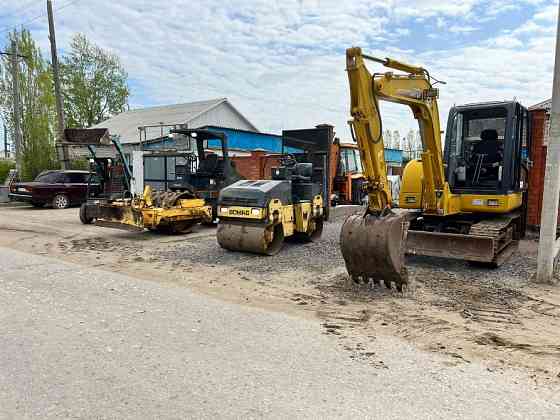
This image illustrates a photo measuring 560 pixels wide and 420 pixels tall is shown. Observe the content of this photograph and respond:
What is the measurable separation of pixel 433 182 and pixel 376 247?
2381mm

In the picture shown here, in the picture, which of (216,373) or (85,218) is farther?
(85,218)

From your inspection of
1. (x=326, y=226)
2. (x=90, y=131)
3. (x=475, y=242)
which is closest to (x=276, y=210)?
(x=475, y=242)

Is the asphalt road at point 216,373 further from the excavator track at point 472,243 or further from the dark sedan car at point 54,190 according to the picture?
the dark sedan car at point 54,190

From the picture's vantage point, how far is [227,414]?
10.0 ft

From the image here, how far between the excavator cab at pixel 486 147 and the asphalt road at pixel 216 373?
15.1 ft

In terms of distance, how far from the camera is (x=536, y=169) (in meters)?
10.6

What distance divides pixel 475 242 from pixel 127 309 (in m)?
5.13

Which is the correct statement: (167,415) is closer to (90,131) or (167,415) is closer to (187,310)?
(187,310)

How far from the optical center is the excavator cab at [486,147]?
25.6 feet

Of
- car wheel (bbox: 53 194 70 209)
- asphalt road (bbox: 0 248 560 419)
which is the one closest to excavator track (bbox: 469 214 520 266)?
asphalt road (bbox: 0 248 560 419)

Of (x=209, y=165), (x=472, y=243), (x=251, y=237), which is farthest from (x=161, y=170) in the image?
(x=472, y=243)

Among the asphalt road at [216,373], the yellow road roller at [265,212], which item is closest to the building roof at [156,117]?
the yellow road roller at [265,212]

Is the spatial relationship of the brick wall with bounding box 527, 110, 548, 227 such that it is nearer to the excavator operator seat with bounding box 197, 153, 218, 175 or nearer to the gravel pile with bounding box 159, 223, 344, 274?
the gravel pile with bounding box 159, 223, 344, 274

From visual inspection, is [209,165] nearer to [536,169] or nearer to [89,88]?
[536,169]
